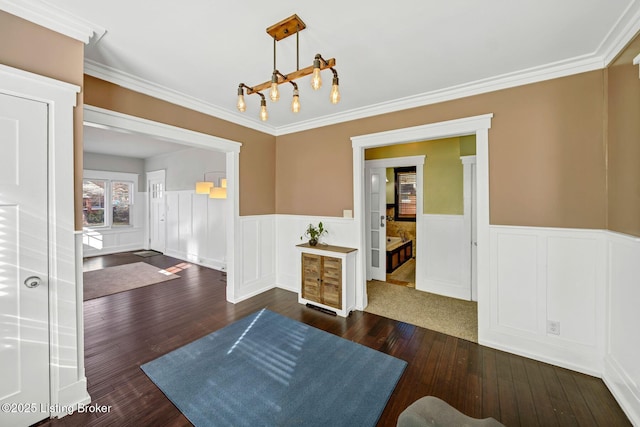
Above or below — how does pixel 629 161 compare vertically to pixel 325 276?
above

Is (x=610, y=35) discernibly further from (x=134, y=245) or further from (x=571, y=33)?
(x=134, y=245)

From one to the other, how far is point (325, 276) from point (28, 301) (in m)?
2.67

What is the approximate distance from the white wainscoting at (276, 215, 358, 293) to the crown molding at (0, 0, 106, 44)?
2.99 metres

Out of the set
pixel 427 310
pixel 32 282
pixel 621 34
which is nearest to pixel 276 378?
pixel 32 282

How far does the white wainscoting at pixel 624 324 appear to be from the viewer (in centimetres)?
172

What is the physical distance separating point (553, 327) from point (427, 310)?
133 centimetres

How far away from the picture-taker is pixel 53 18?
5.59 feet

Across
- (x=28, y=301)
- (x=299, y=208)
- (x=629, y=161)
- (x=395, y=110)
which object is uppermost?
(x=395, y=110)

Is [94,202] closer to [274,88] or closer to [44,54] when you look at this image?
[44,54]

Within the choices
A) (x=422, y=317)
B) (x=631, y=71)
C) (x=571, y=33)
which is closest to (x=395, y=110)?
(x=571, y=33)

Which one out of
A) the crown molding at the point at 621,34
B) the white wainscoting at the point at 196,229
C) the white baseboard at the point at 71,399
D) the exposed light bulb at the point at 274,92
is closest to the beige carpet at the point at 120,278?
the white wainscoting at the point at 196,229

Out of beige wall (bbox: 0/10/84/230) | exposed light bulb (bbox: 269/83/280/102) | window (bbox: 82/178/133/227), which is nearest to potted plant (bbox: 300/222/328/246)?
exposed light bulb (bbox: 269/83/280/102)

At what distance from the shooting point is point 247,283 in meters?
3.90

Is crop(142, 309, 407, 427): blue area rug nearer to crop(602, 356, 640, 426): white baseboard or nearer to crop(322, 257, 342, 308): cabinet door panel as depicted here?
crop(322, 257, 342, 308): cabinet door panel
